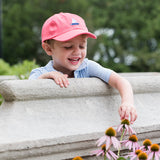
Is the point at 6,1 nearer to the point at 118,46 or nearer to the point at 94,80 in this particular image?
the point at 118,46

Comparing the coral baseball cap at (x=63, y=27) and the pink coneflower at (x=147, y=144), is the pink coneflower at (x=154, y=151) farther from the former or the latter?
the coral baseball cap at (x=63, y=27)

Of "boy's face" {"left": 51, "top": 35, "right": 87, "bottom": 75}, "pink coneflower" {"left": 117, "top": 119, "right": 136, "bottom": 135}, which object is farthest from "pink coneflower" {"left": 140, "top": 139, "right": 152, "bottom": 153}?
"boy's face" {"left": 51, "top": 35, "right": 87, "bottom": 75}

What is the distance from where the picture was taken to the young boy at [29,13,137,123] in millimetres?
2109

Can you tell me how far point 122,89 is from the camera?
2.05 meters

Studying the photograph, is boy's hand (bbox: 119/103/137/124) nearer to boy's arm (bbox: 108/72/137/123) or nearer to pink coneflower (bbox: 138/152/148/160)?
boy's arm (bbox: 108/72/137/123)

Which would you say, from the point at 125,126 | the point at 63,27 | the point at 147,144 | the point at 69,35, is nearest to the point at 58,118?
the point at 125,126

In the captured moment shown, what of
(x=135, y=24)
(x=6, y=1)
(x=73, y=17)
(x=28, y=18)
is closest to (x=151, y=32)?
(x=135, y=24)

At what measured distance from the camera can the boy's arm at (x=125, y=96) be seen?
189 cm

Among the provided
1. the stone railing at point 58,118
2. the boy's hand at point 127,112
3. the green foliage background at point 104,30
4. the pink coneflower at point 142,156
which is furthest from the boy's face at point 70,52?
the green foliage background at point 104,30

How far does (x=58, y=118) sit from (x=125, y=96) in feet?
1.62

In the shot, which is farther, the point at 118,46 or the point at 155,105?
the point at 118,46

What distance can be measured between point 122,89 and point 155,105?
1.29 ft

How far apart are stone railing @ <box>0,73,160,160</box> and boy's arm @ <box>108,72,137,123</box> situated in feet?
0.25

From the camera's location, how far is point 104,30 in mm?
24078
